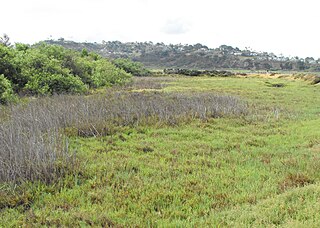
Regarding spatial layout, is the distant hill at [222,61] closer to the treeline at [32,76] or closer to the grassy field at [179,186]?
the treeline at [32,76]

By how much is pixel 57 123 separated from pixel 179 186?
529 centimetres

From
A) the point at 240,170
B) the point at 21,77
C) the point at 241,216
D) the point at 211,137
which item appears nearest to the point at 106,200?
the point at 241,216

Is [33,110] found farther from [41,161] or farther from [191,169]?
[191,169]

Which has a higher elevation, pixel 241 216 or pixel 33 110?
pixel 33 110

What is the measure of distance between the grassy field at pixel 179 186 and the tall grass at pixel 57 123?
13.4 inches

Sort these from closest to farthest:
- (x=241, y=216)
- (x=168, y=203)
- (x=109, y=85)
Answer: (x=241, y=216), (x=168, y=203), (x=109, y=85)

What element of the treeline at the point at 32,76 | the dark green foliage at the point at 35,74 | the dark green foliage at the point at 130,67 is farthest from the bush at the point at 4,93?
the dark green foliage at the point at 130,67

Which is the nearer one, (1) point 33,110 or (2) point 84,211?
(2) point 84,211

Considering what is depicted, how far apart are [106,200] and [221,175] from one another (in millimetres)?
2434

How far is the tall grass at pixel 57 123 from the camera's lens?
576cm

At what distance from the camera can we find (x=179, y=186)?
5.82 m

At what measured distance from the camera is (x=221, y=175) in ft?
21.0

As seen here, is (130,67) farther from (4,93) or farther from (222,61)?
(222,61)

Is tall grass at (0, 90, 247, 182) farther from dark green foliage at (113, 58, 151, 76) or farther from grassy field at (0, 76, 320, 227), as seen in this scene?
dark green foliage at (113, 58, 151, 76)
